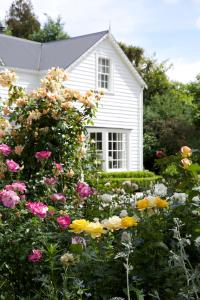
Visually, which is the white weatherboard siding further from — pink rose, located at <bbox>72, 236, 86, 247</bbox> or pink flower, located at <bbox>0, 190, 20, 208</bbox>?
pink rose, located at <bbox>72, 236, 86, 247</bbox>

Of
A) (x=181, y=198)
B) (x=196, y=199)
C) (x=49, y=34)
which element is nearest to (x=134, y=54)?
(x=49, y=34)

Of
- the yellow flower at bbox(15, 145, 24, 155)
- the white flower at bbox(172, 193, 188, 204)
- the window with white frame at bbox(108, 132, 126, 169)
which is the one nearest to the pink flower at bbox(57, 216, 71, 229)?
the white flower at bbox(172, 193, 188, 204)

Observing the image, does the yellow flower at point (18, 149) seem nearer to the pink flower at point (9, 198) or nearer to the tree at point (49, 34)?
the pink flower at point (9, 198)

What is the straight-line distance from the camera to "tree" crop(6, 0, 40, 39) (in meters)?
41.3

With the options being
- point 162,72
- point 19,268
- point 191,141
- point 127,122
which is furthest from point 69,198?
point 162,72

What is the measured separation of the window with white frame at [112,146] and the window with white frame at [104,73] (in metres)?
1.82

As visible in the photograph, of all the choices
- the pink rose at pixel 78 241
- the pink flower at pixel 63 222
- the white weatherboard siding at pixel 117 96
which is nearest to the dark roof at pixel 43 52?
the white weatherboard siding at pixel 117 96

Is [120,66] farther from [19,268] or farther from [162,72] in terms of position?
[19,268]

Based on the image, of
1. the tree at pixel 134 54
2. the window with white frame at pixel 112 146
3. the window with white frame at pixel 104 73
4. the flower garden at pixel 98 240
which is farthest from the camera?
the tree at pixel 134 54

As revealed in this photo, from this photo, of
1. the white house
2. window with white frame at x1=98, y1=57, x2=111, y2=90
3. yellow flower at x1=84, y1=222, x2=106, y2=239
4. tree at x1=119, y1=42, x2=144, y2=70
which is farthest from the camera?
tree at x1=119, y1=42, x2=144, y2=70

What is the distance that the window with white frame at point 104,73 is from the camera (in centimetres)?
2075

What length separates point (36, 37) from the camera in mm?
36375

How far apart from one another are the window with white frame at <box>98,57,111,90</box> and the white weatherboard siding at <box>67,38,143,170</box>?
0.19 meters

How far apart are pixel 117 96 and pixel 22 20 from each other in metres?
24.1
